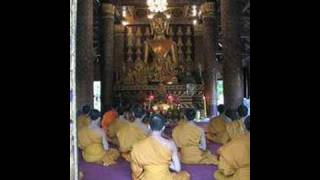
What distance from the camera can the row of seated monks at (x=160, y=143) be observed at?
18.2 ft

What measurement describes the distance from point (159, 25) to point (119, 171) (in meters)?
12.7

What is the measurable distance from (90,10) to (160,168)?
733 centimetres

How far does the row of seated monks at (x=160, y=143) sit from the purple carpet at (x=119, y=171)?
0.18 metres

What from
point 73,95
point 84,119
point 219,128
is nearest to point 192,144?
point 84,119

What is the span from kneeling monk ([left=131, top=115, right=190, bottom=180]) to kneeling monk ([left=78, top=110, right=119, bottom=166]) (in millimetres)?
2406

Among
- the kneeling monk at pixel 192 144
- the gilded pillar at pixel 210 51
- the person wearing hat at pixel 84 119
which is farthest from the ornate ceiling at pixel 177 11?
the kneeling monk at pixel 192 144

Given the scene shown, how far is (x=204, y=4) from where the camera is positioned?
17.4 metres

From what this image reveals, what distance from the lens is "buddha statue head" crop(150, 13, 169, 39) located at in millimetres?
19297

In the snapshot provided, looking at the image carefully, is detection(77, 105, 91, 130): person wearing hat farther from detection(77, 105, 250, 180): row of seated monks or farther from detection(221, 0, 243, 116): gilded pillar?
detection(221, 0, 243, 116): gilded pillar

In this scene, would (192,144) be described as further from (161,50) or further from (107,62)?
(161,50)
